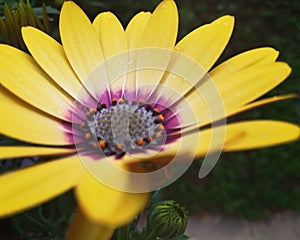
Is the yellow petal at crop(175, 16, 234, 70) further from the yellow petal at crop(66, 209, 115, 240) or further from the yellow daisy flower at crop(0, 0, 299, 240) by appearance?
the yellow petal at crop(66, 209, 115, 240)

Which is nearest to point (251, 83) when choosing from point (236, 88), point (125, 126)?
point (236, 88)

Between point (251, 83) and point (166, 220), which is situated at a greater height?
point (251, 83)

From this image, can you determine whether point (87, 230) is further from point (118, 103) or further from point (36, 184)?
point (118, 103)

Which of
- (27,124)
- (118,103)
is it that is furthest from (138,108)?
(27,124)

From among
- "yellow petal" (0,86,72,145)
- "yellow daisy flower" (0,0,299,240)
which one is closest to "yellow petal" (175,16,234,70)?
"yellow daisy flower" (0,0,299,240)

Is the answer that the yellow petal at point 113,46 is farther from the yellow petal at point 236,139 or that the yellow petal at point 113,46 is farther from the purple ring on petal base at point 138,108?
the yellow petal at point 236,139

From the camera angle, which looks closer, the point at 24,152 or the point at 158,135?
the point at 24,152

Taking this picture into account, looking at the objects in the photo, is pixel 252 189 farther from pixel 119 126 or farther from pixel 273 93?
pixel 119 126

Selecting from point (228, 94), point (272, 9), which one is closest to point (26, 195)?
point (228, 94)

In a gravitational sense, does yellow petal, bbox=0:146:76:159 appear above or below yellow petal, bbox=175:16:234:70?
above
